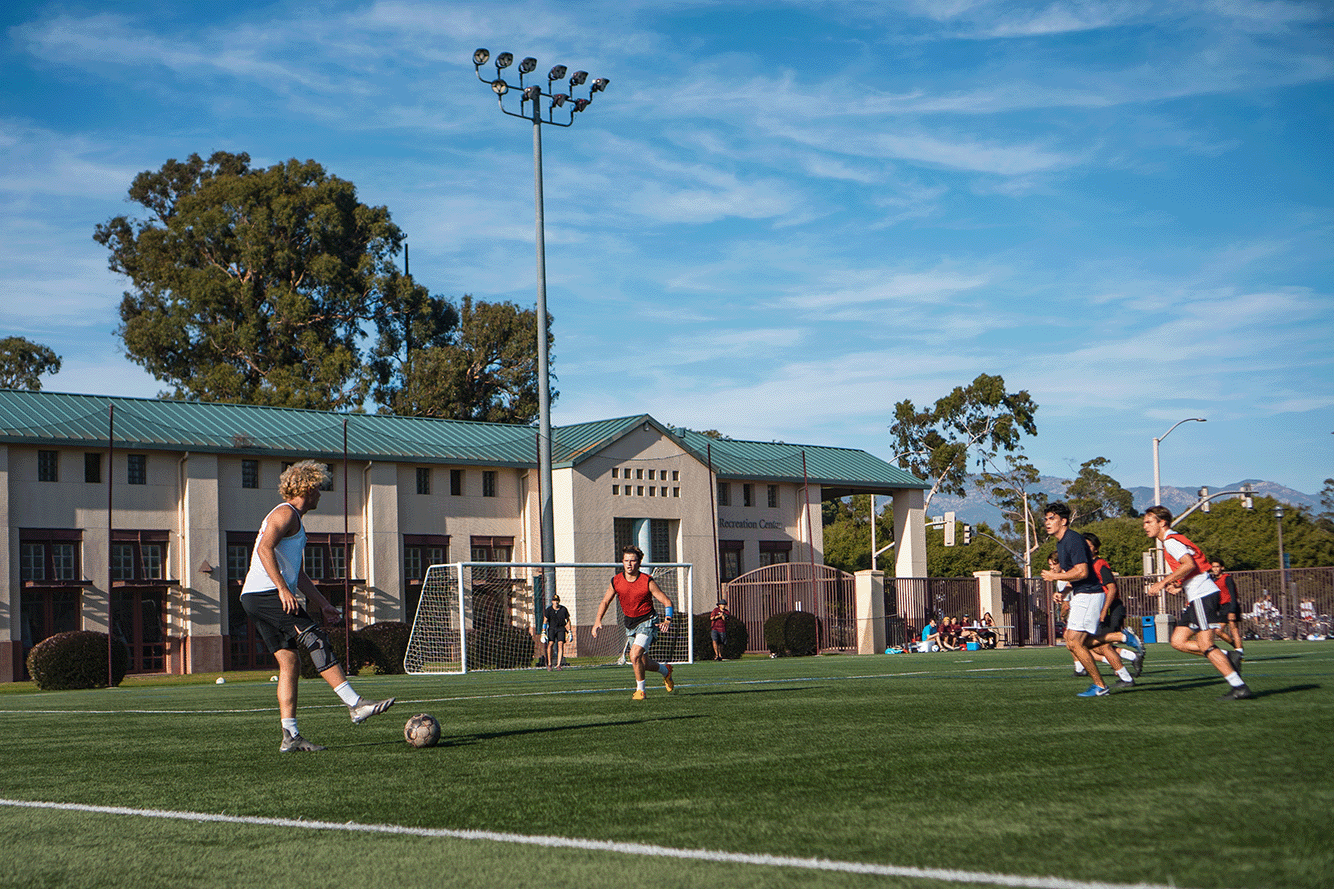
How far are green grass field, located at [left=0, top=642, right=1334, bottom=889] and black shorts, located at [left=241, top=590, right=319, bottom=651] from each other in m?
0.82

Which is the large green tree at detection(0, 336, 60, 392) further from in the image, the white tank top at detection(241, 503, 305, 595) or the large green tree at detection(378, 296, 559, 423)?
the white tank top at detection(241, 503, 305, 595)

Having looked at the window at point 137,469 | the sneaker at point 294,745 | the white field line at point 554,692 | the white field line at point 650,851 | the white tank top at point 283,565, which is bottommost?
the white field line at point 554,692

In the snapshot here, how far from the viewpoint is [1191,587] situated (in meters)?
11.7

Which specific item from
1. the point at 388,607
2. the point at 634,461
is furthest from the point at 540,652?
the point at 634,461

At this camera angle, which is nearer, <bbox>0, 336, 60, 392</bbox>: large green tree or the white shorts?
the white shorts

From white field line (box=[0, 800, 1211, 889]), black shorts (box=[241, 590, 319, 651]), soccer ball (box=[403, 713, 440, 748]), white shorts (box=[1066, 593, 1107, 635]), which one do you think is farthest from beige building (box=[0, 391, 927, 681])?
white field line (box=[0, 800, 1211, 889])

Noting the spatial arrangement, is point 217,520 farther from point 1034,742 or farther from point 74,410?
point 1034,742

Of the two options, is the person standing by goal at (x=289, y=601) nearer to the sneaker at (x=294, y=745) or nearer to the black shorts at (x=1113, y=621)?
the sneaker at (x=294, y=745)

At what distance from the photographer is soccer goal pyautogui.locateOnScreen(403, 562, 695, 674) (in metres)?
29.8

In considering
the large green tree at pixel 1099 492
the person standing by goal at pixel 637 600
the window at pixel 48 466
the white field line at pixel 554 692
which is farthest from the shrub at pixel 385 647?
the large green tree at pixel 1099 492

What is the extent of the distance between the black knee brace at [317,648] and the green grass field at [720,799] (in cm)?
65

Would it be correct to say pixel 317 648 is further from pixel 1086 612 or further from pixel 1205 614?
pixel 1205 614

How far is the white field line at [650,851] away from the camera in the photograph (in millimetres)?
4137

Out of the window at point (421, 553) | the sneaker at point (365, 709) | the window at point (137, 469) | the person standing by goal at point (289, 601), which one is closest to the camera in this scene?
the person standing by goal at point (289, 601)
